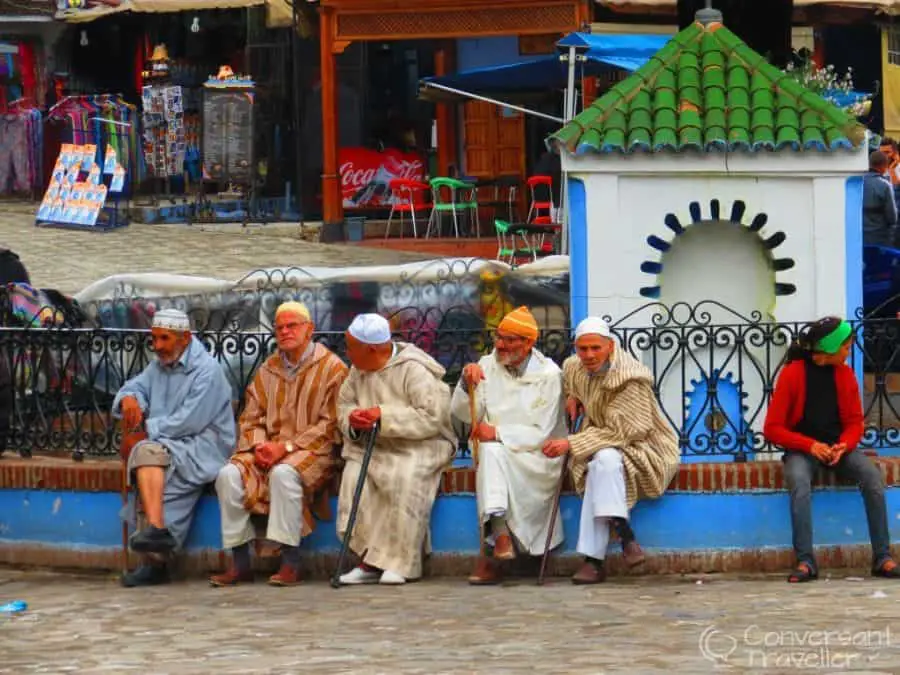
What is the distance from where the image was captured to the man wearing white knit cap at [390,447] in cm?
1016

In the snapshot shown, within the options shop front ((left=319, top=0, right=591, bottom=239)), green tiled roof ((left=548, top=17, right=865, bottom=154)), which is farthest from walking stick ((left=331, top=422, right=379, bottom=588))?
shop front ((left=319, top=0, right=591, bottom=239))

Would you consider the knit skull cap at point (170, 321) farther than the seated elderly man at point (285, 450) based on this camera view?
Yes

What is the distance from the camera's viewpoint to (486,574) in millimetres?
10094

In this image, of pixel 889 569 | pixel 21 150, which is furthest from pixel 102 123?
pixel 889 569

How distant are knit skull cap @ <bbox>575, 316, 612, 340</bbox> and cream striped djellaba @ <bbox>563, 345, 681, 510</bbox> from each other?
14cm

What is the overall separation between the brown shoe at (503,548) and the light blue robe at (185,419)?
1449 millimetres

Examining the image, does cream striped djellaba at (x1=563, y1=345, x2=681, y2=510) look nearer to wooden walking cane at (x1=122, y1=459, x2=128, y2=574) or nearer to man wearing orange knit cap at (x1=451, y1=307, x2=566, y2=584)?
man wearing orange knit cap at (x1=451, y1=307, x2=566, y2=584)

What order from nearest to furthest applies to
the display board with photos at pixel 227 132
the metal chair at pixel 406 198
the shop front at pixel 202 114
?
the metal chair at pixel 406 198
the display board with photos at pixel 227 132
the shop front at pixel 202 114

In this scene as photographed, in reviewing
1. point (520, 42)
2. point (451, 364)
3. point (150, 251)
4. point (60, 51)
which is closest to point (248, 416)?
point (451, 364)

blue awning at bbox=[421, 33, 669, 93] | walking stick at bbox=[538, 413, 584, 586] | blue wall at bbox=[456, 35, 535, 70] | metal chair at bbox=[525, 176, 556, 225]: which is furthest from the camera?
blue wall at bbox=[456, 35, 535, 70]

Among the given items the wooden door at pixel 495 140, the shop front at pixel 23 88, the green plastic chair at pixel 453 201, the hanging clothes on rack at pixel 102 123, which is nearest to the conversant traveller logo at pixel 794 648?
the green plastic chair at pixel 453 201

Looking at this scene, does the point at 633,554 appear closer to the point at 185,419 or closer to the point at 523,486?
the point at 523,486

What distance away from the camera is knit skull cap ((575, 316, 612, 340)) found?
10031 millimetres

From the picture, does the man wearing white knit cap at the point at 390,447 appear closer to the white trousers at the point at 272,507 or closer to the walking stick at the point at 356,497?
the walking stick at the point at 356,497
